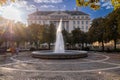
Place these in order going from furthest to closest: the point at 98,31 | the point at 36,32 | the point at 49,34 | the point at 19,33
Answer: the point at 49,34
the point at 36,32
the point at 19,33
the point at 98,31

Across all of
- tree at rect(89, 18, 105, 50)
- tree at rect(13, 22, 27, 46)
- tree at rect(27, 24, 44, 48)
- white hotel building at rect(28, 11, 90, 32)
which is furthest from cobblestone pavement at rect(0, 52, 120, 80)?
white hotel building at rect(28, 11, 90, 32)

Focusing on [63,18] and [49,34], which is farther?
[63,18]

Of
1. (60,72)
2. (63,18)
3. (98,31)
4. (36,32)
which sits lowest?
(60,72)

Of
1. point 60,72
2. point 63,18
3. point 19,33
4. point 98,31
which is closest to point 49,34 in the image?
point 19,33

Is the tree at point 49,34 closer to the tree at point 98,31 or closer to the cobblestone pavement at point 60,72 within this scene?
the tree at point 98,31

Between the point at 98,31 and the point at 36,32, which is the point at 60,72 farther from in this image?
the point at 36,32

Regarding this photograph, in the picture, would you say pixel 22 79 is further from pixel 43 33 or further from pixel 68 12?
pixel 68 12

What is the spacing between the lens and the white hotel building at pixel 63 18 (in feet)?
446

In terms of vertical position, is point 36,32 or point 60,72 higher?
point 36,32

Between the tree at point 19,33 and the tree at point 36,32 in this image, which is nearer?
the tree at point 19,33

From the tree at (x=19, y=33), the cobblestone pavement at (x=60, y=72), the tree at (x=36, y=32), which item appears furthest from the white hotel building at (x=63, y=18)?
the cobblestone pavement at (x=60, y=72)

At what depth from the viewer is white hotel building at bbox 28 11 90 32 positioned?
446 ft

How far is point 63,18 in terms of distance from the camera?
136500mm

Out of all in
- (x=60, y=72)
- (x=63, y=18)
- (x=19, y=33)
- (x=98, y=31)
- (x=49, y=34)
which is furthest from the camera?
(x=63, y=18)
